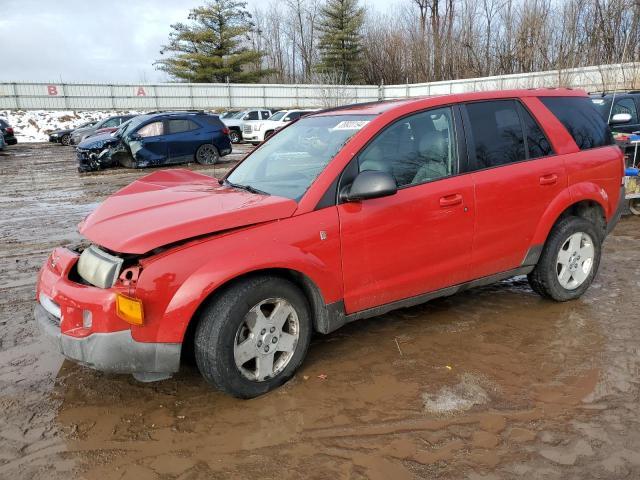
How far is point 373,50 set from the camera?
52.9 meters

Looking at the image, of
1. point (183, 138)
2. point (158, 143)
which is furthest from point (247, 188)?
point (183, 138)

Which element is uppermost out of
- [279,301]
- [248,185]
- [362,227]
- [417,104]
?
[417,104]

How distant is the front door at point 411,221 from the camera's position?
339cm

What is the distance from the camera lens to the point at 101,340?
9.25 ft

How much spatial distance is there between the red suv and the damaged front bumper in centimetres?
1

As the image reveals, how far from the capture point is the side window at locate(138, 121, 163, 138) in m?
15.6

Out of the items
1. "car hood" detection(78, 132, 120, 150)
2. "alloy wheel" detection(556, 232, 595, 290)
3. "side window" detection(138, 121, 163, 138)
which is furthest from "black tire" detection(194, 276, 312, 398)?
"car hood" detection(78, 132, 120, 150)

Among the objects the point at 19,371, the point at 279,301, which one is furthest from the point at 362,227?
the point at 19,371

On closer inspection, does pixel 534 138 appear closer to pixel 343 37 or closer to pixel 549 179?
pixel 549 179

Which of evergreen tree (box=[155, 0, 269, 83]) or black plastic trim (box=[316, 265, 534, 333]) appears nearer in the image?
black plastic trim (box=[316, 265, 534, 333])

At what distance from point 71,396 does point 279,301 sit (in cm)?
145

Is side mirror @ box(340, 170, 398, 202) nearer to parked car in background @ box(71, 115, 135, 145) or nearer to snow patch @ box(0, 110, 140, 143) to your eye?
parked car in background @ box(71, 115, 135, 145)

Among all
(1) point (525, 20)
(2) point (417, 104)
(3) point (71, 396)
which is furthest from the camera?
(1) point (525, 20)

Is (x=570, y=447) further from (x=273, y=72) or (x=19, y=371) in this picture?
(x=273, y=72)
